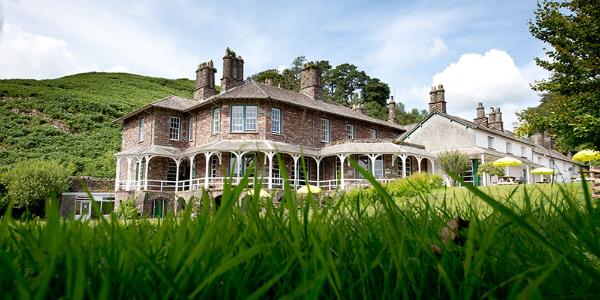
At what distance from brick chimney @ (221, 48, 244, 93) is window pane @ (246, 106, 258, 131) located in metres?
3.79

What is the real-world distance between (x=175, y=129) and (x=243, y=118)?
21.5 feet

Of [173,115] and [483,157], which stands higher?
[173,115]

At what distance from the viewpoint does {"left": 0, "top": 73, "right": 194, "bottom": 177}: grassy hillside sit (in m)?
37.4

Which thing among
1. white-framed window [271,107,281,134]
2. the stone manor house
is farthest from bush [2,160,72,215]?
white-framed window [271,107,281,134]

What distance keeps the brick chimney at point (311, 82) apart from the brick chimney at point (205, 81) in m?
7.19

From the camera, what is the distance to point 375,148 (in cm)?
2883

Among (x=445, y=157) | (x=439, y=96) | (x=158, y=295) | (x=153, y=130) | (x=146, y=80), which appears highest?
(x=146, y=80)

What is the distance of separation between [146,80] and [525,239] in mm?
76779

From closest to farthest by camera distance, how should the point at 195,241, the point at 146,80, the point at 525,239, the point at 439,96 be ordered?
1. the point at 195,241
2. the point at 525,239
3. the point at 439,96
4. the point at 146,80

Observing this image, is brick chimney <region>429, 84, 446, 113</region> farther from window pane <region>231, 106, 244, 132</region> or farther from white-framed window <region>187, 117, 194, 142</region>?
white-framed window <region>187, 117, 194, 142</region>

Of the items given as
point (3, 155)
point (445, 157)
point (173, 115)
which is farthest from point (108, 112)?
point (445, 157)

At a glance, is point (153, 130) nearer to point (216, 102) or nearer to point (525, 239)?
point (216, 102)

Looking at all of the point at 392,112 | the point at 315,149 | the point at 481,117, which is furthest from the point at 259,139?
the point at 481,117

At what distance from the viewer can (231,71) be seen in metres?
31.5
